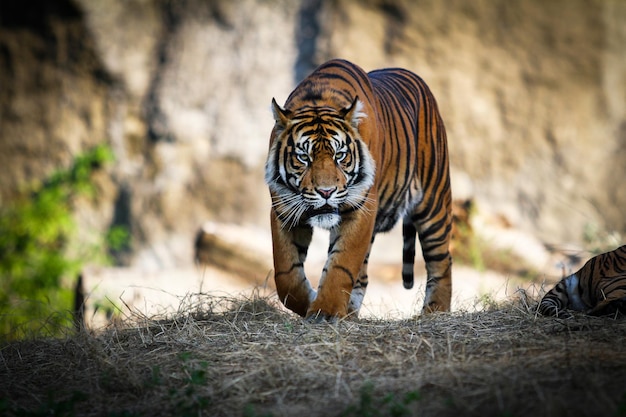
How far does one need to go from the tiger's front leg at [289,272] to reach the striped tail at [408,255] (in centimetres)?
133

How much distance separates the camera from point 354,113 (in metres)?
4.34

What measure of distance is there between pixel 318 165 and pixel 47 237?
7416 millimetres

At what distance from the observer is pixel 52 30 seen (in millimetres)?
10555

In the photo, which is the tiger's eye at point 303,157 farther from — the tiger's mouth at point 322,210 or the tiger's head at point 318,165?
the tiger's mouth at point 322,210

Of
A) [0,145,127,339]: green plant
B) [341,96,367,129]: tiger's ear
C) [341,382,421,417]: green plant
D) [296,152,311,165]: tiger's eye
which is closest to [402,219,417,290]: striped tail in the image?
[341,96,367,129]: tiger's ear

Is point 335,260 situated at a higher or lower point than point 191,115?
lower

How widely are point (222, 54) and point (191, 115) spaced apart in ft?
3.10

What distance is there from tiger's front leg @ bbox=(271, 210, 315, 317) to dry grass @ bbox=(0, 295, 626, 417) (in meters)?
0.17

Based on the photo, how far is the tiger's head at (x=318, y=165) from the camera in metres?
4.14

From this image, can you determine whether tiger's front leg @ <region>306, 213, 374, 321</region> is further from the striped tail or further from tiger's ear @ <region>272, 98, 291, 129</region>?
the striped tail

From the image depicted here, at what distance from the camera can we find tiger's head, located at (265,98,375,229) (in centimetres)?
414

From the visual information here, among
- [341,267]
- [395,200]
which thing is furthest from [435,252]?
[341,267]

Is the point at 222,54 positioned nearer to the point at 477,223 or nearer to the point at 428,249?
the point at 477,223

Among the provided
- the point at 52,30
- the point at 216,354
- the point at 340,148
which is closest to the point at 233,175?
the point at 52,30
